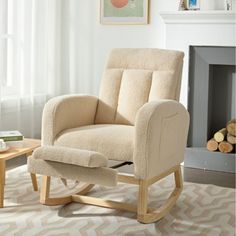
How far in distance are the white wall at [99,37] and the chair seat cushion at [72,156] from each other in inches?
81.5

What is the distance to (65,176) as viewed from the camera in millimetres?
2598

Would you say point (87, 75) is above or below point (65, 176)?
above

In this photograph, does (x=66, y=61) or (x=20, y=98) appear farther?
(x=66, y=61)

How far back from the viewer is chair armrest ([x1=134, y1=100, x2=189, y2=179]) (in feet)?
8.45

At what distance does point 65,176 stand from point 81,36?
2.44 m

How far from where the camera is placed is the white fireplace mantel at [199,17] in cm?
390

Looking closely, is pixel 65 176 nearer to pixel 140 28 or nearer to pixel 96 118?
pixel 96 118

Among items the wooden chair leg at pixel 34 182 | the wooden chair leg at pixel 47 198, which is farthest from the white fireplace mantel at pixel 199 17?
the wooden chair leg at pixel 47 198

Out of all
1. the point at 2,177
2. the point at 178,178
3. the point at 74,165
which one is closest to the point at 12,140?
the point at 2,177

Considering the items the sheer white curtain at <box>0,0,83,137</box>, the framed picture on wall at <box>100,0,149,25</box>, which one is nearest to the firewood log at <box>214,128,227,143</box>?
the framed picture on wall at <box>100,0,149,25</box>

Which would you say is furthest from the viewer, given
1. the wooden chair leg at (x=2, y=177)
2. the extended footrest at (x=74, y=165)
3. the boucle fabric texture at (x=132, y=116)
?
the wooden chair leg at (x=2, y=177)

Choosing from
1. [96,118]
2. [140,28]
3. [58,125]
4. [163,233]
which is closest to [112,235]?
[163,233]

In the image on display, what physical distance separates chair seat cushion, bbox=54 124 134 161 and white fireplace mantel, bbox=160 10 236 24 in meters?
1.44

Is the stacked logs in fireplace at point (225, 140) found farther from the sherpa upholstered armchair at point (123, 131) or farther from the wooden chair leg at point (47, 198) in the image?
the wooden chair leg at point (47, 198)
